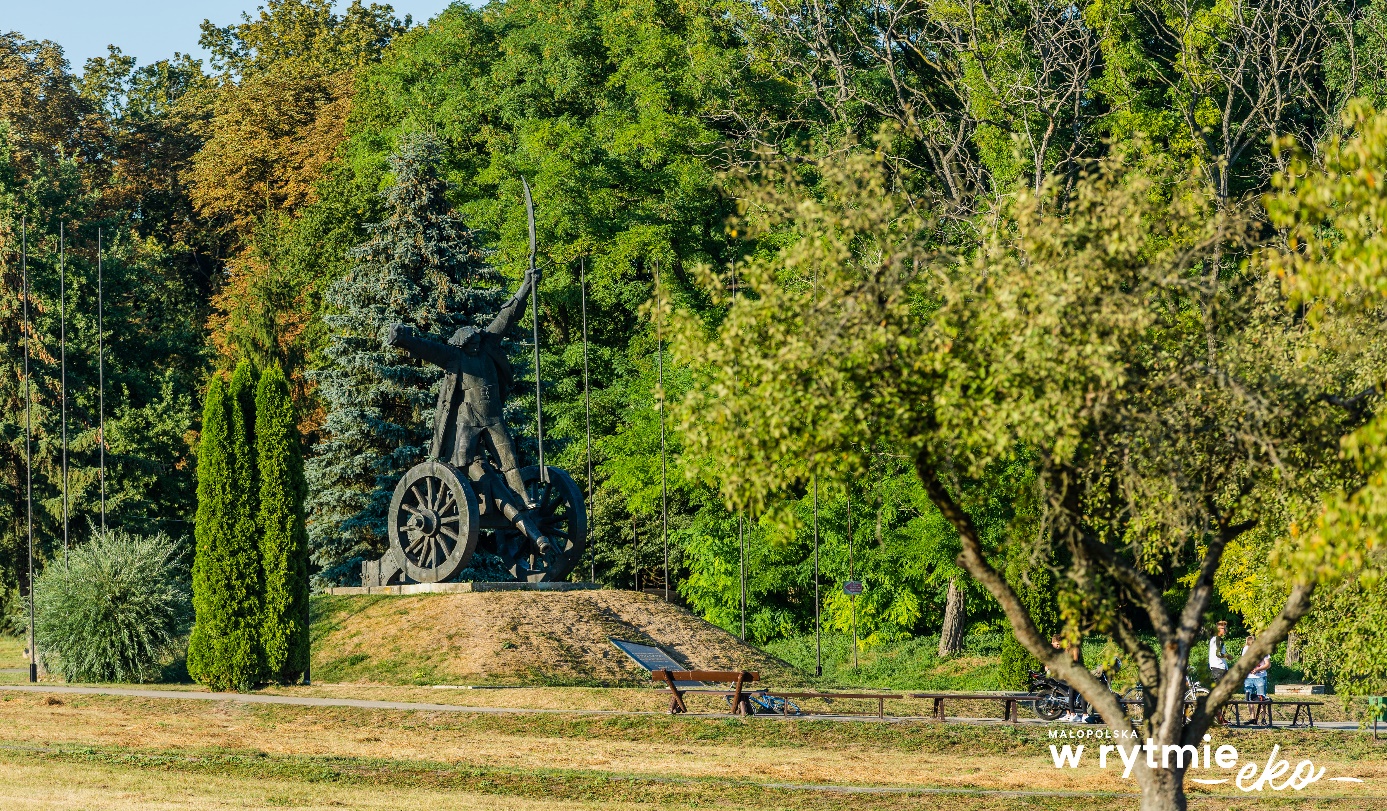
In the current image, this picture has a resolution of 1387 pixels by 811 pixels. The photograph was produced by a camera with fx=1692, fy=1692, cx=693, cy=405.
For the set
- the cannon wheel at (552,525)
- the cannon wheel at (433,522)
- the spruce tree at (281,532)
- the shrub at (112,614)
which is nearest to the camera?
the spruce tree at (281,532)

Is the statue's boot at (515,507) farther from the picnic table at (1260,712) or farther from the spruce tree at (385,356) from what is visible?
the picnic table at (1260,712)

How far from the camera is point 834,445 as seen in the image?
37.0 ft

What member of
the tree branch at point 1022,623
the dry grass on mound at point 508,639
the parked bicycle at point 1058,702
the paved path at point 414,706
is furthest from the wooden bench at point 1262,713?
the tree branch at point 1022,623

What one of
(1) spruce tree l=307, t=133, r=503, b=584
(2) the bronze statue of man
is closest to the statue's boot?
(2) the bronze statue of man

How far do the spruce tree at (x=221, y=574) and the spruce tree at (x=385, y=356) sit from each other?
10.2 meters

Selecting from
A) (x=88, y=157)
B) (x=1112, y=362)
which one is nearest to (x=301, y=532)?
(x=1112, y=362)

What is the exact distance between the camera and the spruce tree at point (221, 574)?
82.3 feet

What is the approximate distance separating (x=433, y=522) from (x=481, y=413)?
2.09 meters

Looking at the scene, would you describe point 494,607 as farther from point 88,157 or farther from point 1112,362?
point 88,157

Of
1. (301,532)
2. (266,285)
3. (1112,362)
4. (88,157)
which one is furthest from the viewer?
(88,157)

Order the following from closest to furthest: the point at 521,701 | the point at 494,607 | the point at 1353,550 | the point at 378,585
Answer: the point at 1353,550 < the point at 521,701 < the point at 494,607 < the point at 378,585

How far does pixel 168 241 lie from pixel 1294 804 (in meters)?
49.5

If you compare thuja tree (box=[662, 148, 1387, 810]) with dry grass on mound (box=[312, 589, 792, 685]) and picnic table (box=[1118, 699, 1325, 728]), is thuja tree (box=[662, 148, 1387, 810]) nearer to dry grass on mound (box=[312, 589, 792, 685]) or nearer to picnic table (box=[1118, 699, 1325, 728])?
picnic table (box=[1118, 699, 1325, 728])

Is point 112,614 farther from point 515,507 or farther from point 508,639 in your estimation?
point 515,507
